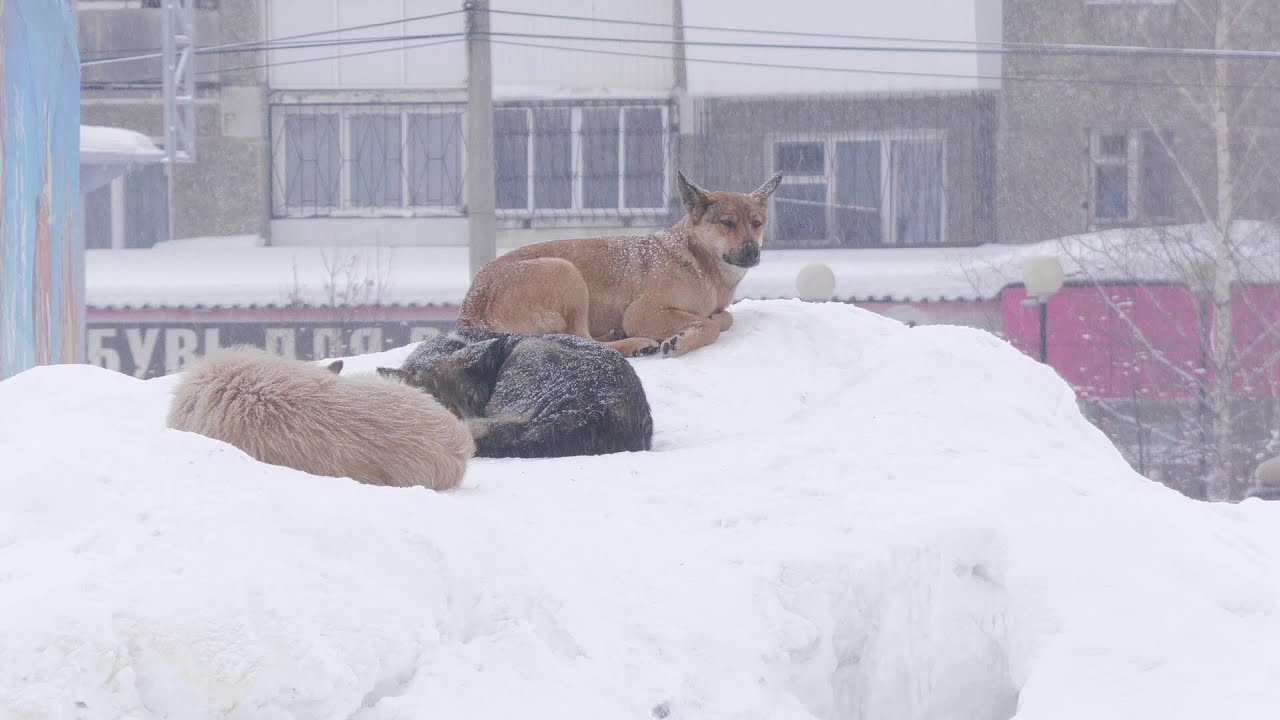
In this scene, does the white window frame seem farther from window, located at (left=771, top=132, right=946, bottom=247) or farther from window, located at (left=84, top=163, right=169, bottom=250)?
window, located at (left=84, top=163, right=169, bottom=250)

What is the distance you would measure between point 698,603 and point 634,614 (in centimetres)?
21

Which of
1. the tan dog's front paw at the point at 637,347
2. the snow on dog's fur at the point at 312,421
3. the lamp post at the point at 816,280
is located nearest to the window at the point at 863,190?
the lamp post at the point at 816,280

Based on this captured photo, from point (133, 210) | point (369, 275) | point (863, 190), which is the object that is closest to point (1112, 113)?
point (863, 190)

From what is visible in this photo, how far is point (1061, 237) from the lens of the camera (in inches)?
766

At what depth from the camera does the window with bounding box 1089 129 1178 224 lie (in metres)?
19.7

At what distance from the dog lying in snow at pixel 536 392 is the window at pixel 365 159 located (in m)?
14.3

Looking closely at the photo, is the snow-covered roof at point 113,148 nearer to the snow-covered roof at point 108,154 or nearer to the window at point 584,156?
the snow-covered roof at point 108,154

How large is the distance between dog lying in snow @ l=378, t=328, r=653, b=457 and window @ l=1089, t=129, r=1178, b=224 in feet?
50.5

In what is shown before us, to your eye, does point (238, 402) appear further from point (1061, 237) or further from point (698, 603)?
point (1061, 237)

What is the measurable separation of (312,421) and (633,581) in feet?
3.76

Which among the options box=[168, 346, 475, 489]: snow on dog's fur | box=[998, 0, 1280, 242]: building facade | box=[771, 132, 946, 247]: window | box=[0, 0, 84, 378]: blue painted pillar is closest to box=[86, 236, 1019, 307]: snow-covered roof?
box=[771, 132, 946, 247]: window

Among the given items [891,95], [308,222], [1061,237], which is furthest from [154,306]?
[1061,237]

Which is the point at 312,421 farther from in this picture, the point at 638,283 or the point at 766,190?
the point at 766,190

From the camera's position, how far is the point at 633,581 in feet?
12.9
